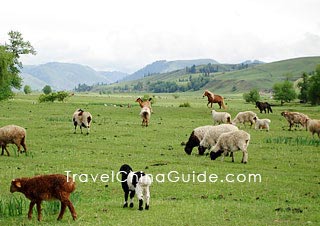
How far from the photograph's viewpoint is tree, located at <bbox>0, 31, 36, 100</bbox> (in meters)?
59.9

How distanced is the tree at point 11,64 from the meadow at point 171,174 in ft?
65.2

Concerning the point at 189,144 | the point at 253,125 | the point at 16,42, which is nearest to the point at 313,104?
the point at 253,125

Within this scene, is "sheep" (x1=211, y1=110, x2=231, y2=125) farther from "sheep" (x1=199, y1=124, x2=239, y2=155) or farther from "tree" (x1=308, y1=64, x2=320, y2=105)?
"tree" (x1=308, y1=64, x2=320, y2=105)

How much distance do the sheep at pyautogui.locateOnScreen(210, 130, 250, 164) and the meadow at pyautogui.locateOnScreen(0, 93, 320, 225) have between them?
22.0 inches

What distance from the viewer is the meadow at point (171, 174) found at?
13.6 metres

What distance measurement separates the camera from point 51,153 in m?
26.5

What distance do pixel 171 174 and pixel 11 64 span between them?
54941 millimetres

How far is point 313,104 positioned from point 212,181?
77.4 meters

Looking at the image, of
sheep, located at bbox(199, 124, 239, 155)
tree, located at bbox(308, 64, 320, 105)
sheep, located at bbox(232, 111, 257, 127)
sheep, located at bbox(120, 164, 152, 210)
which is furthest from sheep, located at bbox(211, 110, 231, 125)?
tree, located at bbox(308, 64, 320, 105)

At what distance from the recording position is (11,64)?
229 ft

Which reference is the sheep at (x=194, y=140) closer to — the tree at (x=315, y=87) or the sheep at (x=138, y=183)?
the sheep at (x=138, y=183)

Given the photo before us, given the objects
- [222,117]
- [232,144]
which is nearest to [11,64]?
[222,117]

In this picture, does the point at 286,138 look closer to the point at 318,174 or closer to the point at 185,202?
the point at 318,174

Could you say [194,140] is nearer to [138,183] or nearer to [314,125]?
[314,125]
